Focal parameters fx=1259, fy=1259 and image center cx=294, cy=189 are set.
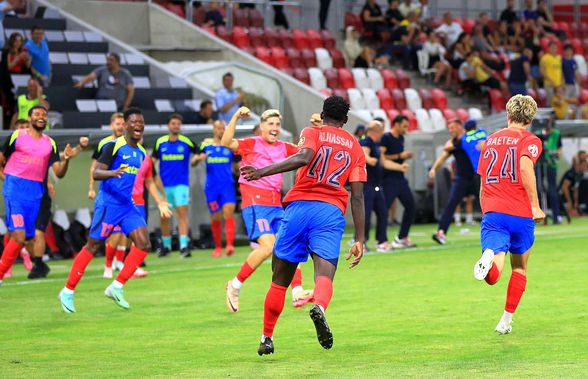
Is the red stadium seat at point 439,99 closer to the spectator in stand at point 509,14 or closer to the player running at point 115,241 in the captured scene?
the spectator in stand at point 509,14

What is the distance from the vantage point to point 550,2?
4047 centimetres

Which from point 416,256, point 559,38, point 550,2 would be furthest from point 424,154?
point 550,2

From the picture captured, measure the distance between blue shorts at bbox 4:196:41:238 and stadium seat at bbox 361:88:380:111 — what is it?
1537cm

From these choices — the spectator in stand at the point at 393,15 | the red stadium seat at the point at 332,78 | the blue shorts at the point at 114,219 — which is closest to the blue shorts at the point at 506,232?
the blue shorts at the point at 114,219

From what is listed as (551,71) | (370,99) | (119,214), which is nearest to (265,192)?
(119,214)

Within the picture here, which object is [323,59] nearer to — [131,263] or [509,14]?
[509,14]

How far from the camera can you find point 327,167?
9797mm

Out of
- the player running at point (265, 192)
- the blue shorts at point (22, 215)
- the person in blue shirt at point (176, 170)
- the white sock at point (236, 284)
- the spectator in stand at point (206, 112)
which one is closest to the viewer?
the white sock at point (236, 284)

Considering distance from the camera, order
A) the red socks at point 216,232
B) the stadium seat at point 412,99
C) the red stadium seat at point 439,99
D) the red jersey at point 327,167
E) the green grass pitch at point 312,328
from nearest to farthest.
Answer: the green grass pitch at point 312,328
the red jersey at point 327,167
the red socks at point 216,232
the stadium seat at point 412,99
the red stadium seat at point 439,99

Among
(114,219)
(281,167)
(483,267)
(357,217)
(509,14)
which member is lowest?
(509,14)

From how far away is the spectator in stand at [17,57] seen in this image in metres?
24.7

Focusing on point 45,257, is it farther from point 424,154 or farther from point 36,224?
point 424,154

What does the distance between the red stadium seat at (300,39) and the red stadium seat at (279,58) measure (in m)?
1.22

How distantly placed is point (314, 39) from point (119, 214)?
778 inches
